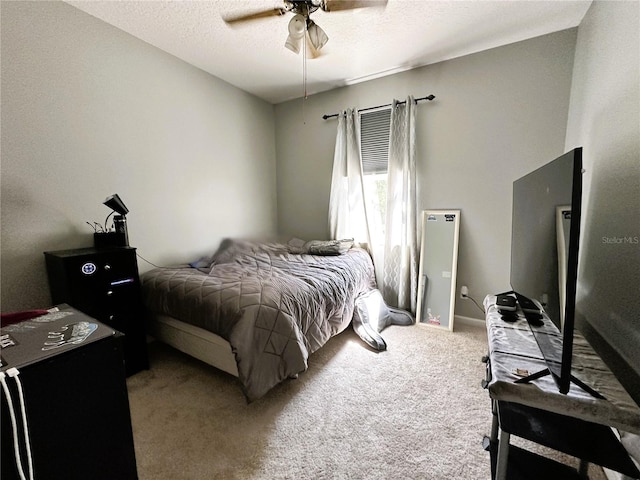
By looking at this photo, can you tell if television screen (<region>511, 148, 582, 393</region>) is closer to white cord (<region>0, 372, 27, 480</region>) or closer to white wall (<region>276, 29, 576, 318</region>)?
white wall (<region>276, 29, 576, 318</region>)

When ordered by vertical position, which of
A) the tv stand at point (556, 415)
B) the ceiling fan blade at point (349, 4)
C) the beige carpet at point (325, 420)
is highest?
the ceiling fan blade at point (349, 4)

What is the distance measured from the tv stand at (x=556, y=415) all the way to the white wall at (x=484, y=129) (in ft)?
5.29

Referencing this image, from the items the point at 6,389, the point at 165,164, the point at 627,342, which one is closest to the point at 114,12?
the point at 165,164

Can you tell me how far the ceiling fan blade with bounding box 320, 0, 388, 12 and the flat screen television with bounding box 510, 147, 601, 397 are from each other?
1282 mm

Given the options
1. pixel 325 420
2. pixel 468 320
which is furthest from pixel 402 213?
pixel 325 420

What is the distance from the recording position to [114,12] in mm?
1949

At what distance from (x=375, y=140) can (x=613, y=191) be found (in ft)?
7.03

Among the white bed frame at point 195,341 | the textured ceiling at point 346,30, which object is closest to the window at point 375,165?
the textured ceiling at point 346,30

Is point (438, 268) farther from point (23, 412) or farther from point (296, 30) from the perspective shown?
point (23, 412)

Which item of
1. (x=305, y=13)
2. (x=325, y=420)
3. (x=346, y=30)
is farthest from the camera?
(x=346, y=30)

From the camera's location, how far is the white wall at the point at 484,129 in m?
2.25

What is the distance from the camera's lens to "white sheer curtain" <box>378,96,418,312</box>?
9.09 ft

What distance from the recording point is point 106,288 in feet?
5.85

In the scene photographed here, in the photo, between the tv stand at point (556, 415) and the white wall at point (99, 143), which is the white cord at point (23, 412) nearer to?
the tv stand at point (556, 415)
